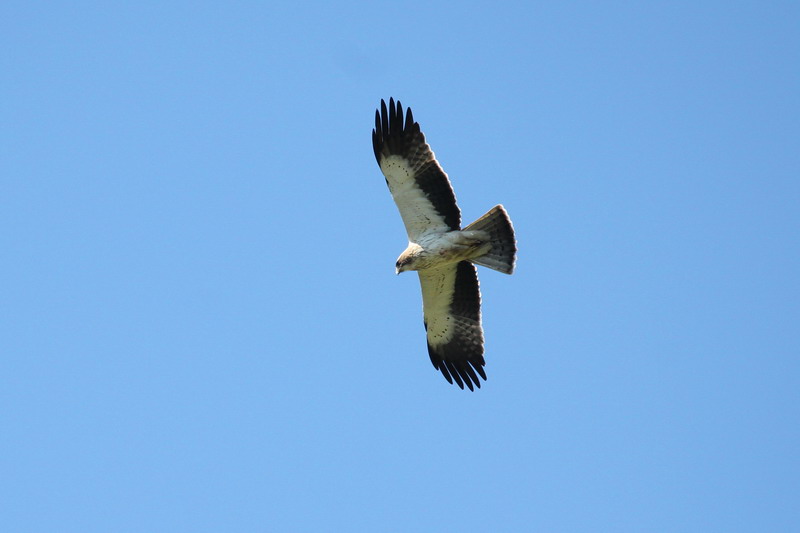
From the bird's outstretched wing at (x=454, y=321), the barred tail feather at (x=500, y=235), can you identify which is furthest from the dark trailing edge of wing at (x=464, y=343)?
the barred tail feather at (x=500, y=235)

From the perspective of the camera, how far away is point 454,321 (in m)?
12.5

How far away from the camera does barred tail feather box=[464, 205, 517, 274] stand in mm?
11430

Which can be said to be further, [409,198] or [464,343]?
[464,343]

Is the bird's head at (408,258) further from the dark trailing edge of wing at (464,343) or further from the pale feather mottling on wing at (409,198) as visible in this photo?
the dark trailing edge of wing at (464,343)

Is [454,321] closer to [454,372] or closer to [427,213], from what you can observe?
[454,372]

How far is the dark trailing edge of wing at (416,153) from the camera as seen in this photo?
37.3ft

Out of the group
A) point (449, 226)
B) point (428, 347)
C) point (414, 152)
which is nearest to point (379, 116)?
point (414, 152)

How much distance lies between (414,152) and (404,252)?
1155 mm

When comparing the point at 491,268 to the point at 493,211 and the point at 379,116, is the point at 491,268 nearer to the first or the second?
the point at 493,211

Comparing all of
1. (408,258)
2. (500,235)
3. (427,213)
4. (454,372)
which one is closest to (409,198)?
(427,213)

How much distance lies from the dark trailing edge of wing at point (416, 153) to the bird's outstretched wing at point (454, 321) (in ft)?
2.86

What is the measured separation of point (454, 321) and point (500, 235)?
1530 mm

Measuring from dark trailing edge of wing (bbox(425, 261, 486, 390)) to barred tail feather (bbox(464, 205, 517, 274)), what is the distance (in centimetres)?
65

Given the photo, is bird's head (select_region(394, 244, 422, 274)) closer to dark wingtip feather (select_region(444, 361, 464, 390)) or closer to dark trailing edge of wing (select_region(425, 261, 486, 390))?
dark trailing edge of wing (select_region(425, 261, 486, 390))
